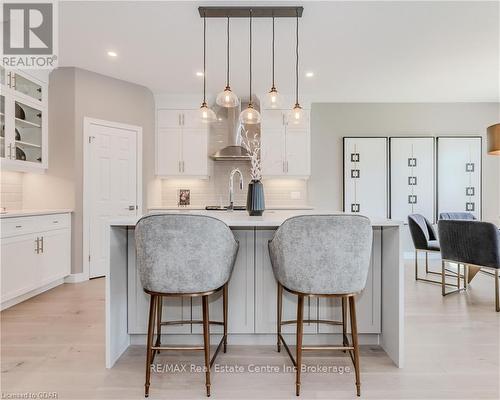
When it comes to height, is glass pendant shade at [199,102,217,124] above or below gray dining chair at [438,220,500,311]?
above

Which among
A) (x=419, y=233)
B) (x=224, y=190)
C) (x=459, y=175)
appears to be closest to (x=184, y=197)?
(x=224, y=190)

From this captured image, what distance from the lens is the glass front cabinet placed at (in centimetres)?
328

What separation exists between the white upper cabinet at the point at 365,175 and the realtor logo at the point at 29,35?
14.1 ft

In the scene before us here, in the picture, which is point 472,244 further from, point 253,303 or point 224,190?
point 224,190

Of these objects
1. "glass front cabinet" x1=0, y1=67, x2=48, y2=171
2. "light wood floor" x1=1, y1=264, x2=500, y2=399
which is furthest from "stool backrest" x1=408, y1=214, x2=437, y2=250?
"glass front cabinet" x1=0, y1=67, x2=48, y2=171

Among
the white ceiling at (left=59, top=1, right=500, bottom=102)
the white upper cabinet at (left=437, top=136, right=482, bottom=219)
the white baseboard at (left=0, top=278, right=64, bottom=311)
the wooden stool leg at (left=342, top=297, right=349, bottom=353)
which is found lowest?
the white baseboard at (left=0, top=278, right=64, bottom=311)

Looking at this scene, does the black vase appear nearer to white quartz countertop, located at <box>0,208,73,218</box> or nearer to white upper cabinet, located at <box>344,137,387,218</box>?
white quartz countertop, located at <box>0,208,73,218</box>

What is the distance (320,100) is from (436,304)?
137 inches

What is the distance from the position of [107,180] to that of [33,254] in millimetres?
1326

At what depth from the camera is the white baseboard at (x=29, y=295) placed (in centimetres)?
298

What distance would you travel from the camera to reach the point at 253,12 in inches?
107

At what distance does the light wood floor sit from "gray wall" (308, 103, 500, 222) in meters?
2.84

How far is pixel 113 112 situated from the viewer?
424 cm

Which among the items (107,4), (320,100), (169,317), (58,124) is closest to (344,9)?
(107,4)
